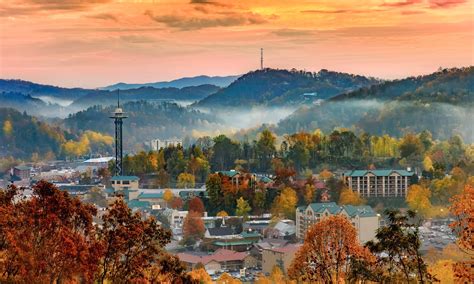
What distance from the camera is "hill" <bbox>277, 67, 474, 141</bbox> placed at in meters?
51.7

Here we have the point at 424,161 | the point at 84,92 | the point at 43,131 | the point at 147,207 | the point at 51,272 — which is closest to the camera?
the point at 51,272

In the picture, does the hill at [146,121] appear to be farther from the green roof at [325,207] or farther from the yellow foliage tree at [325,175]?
the green roof at [325,207]

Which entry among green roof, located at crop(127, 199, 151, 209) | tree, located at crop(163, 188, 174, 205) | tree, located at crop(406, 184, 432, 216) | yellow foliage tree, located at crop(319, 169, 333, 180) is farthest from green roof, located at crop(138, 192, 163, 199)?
tree, located at crop(406, 184, 432, 216)

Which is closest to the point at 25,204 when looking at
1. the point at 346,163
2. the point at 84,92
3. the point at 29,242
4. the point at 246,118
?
the point at 29,242

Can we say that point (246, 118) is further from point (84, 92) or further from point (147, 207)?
point (147, 207)

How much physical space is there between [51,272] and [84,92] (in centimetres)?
9574

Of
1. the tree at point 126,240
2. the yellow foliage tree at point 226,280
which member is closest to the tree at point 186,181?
the yellow foliage tree at point 226,280

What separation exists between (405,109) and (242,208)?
24868mm

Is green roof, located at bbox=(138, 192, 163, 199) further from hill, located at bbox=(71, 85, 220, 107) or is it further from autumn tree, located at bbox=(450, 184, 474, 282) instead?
hill, located at bbox=(71, 85, 220, 107)

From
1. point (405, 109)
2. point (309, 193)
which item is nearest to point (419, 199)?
point (309, 193)

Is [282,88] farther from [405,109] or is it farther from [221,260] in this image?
[221,260]

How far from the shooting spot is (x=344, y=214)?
87.1 feet

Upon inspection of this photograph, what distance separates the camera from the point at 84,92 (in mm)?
105000

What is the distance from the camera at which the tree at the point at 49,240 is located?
33.5ft
